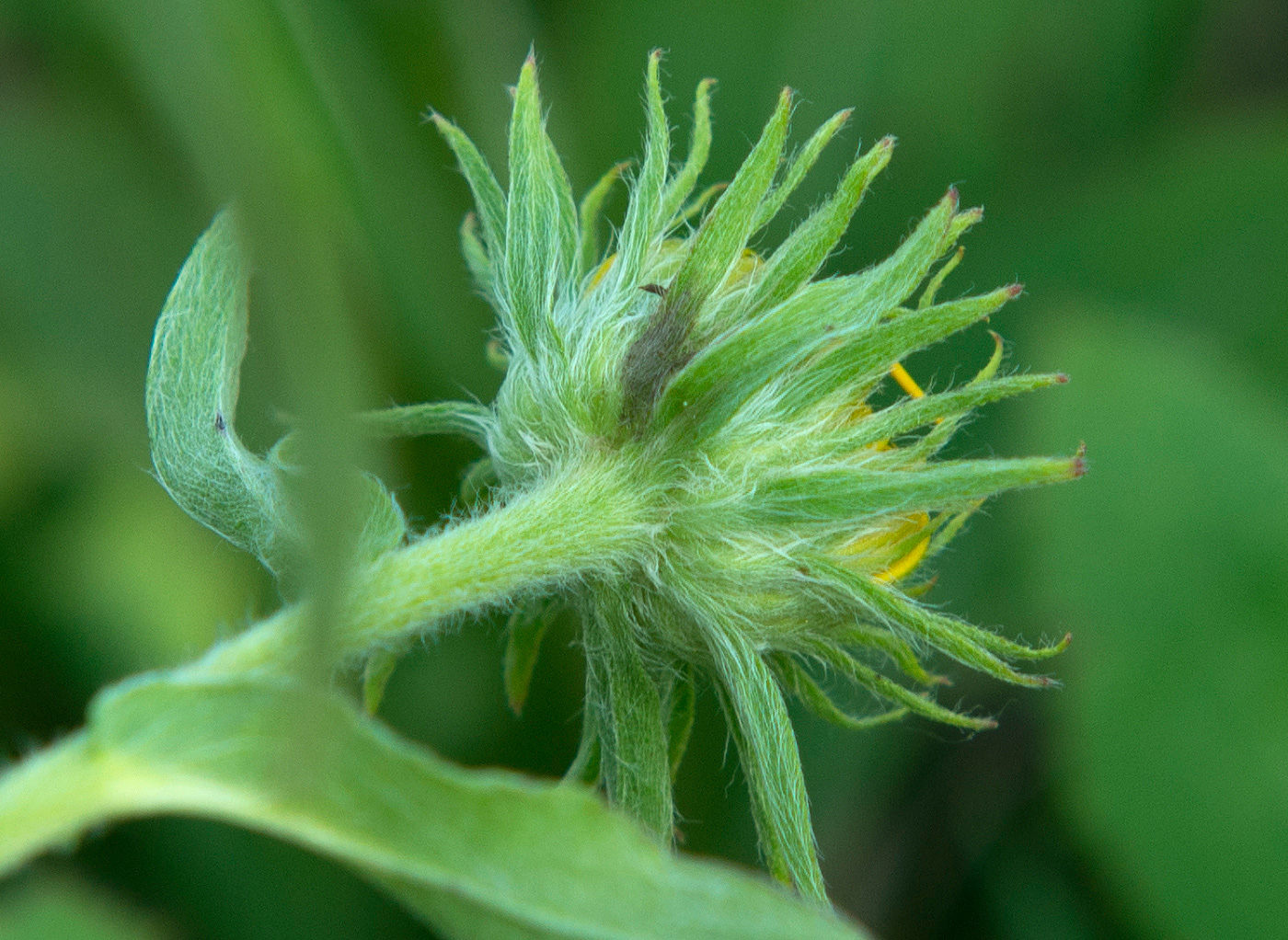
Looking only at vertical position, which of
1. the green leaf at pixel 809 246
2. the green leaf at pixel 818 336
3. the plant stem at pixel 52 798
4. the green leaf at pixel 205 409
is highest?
the green leaf at pixel 809 246

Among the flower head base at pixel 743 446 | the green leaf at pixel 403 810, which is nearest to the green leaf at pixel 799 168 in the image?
the flower head base at pixel 743 446

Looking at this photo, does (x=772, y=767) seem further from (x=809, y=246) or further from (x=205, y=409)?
(x=205, y=409)

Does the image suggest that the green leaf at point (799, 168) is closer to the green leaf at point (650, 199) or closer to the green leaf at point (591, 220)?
the green leaf at point (650, 199)

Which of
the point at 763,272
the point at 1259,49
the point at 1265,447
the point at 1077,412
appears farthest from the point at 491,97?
the point at 1259,49

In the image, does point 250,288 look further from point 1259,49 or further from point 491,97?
point 1259,49

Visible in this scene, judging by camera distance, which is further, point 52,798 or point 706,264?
point 706,264

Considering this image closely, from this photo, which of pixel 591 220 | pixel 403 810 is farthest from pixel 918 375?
pixel 403 810

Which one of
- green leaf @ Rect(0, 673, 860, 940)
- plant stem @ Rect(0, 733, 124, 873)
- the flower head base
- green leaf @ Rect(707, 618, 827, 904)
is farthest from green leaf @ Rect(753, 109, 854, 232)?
plant stem @ Rect(0, 733, 124, 873)
